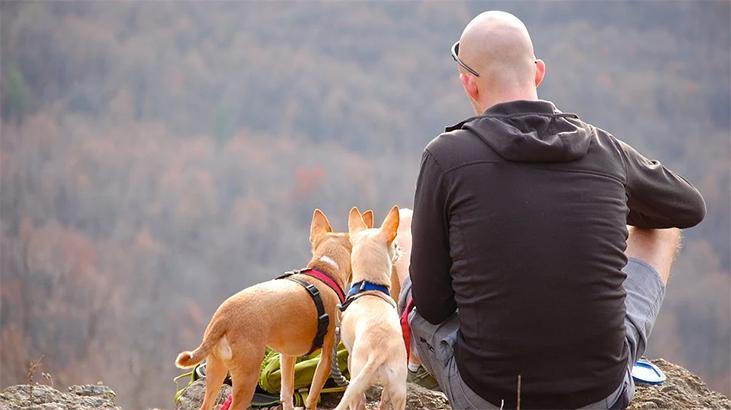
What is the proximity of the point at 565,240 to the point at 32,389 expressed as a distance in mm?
3208

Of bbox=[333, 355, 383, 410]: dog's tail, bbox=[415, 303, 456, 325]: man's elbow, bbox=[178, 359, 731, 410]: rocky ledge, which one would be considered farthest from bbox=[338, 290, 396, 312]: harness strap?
bbox=[178, 359, 731, 410]: rocky ledge

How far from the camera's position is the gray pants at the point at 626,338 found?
333cm

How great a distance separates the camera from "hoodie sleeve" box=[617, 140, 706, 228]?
334 cm

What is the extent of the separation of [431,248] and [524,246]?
390mm

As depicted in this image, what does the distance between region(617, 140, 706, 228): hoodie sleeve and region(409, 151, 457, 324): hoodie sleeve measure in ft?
2.62

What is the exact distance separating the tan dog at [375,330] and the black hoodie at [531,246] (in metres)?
0.30

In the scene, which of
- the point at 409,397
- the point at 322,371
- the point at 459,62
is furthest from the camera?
the point at 409,397

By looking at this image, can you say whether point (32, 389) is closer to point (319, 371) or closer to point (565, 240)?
point (319, 371)

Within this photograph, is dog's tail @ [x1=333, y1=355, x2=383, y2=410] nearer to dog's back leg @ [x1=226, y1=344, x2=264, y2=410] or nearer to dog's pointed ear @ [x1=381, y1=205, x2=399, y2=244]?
dog's back leg @ [x1=226, y1=344, x2=264, y2=410]

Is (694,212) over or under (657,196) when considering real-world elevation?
under

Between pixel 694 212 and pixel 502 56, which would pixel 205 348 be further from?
pixel 694 212

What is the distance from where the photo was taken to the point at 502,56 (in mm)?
3400

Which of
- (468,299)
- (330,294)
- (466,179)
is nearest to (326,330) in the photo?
(330,294)

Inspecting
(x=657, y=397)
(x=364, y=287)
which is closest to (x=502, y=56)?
(x=364, y=287)
